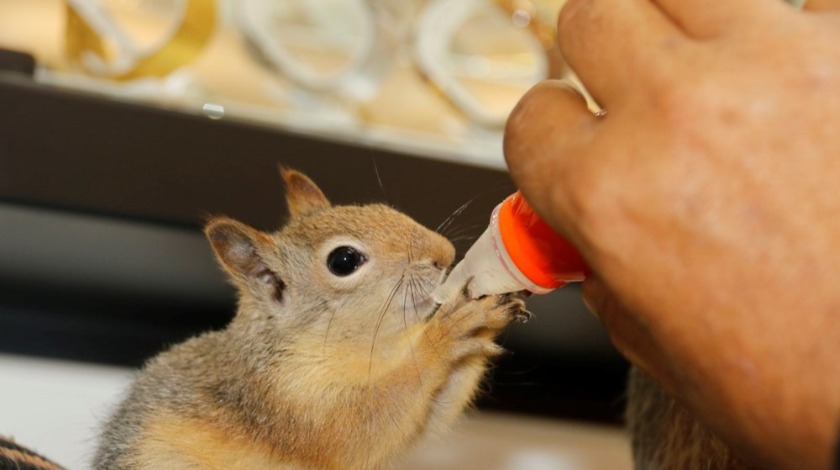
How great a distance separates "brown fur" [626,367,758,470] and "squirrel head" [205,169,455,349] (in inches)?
8.4

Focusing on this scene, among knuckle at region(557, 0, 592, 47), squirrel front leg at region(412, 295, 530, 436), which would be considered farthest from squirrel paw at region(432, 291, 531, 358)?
knuckle at region(557, 0, 592, 47)

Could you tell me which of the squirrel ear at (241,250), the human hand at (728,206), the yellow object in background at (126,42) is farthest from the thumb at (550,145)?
the yellow object in background at (126,42)

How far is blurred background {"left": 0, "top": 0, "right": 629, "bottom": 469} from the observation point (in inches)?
36.9

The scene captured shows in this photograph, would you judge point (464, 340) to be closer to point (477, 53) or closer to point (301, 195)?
point (301, 195)

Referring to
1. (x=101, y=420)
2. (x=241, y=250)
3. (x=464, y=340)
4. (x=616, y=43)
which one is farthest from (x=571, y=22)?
(x=101, y=420)

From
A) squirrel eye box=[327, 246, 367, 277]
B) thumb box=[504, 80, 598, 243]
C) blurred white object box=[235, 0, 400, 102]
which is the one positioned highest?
thumb box=[504, 80, 598, 243]

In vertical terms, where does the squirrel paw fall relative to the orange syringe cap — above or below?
below

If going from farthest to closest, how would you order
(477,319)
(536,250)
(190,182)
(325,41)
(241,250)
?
1. (325,41)
2. (190,182)
3. (241,250)
4. (477,319)
5. (536,250)

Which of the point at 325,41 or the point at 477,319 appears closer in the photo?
the point at 477,319

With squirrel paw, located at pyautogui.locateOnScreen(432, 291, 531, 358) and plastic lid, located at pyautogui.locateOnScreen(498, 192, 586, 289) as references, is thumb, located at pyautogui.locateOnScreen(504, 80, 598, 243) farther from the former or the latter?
squirrel paw, located at pyautogui.locateOnScreen(432, 291, 531, 358)

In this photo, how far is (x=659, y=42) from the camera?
0.44 m

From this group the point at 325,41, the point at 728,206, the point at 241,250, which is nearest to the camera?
the point at 728,206

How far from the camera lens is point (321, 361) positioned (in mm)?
716

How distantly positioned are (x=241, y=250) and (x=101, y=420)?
0.21 metres
